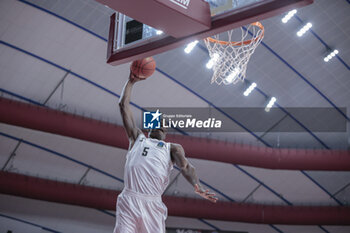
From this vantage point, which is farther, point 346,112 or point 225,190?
point 225,190

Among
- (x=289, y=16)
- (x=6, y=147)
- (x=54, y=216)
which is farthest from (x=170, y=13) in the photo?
(x=54, y=216)

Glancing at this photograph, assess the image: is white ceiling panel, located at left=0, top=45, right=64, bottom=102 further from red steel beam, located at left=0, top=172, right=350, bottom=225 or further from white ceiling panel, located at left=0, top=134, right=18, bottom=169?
red steel beam, located at left=0, top=172, right=350, bottom=225

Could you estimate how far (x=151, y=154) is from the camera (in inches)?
248

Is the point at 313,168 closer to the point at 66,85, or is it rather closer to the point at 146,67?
the point at 66,85

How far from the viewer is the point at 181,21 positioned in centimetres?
745

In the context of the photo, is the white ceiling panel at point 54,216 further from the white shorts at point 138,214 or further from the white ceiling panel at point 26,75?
the white shorts at point 138,214

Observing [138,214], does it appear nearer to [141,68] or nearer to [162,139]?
[162,139]

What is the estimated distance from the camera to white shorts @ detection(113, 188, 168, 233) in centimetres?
591

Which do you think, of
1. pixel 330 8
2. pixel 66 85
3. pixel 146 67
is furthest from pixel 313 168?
pixel 146 67

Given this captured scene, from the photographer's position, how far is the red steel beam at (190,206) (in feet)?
61.1

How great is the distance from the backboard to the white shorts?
2.86m

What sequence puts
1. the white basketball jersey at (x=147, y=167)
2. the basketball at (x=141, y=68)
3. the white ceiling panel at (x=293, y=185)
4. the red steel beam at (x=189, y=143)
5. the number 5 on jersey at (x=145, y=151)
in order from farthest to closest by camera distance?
the white ceiling panel at (x=293, y=185), the red steel beam at (x=189, y=143), the basketball at (x=141, y=68), the number 5 on jersey at (x=145, y=151), the white basketball jersey at (x=147, y=167)

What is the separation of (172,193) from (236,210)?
128 inches

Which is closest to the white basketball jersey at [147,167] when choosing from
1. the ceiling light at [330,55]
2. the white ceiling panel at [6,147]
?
the ceiling light at [330,55]
